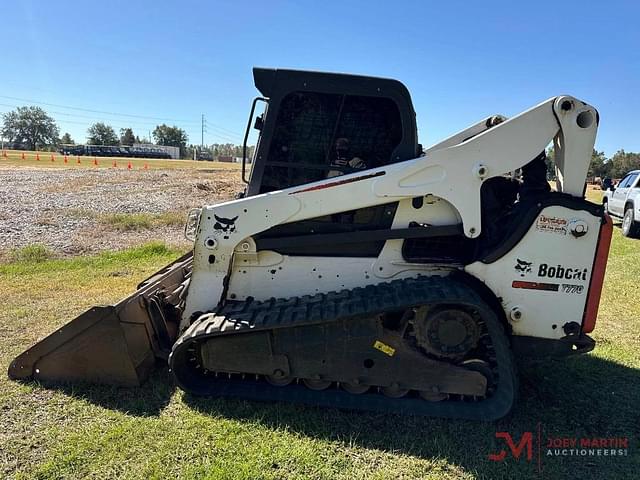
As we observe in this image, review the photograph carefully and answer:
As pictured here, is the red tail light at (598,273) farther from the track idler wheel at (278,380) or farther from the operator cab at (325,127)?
the track idler wheel at (278,380)

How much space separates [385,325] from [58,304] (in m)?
4.42

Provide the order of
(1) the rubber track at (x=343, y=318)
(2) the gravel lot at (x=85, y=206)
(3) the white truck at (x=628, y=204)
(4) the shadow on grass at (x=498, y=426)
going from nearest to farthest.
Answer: (4) the shadow on grass at (x=498, y=426), (1) the rubber track at (x=343, y=318), (2) the gravel lot at (x=85, y=206), (3) the white truck at (x=628, y=204)

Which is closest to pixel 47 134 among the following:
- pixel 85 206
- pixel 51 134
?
pixel 51 134

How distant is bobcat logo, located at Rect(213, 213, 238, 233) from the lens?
3.64 m

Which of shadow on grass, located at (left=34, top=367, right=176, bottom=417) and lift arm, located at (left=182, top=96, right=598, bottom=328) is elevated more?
lift arm, located at (left=182, top=96, right=598, bottom=328)

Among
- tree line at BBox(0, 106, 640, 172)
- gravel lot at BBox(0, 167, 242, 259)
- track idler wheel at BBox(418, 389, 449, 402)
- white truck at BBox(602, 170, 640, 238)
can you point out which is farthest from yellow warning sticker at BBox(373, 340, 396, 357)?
tree line at BBox(0, 106, 640, 172)

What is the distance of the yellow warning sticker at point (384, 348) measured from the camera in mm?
3434

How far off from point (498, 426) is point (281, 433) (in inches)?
62.7

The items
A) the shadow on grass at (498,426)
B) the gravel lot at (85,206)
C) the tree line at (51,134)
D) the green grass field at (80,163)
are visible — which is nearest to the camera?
the shadow on grass at (498,426)

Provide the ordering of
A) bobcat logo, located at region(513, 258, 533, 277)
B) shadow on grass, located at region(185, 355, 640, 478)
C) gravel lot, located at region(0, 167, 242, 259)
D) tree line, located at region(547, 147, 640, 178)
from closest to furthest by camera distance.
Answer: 1. shadow on grass, located at region(185, 355, 640, 478)
2. bobcat logo, located at region(513, 258, 533, 277)
3. gravel lot, located at region(0, 167, 242, 259)
4. tree line, located at region(547, 147, 640, 178)

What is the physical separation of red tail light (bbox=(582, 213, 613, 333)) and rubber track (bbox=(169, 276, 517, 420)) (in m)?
0.79

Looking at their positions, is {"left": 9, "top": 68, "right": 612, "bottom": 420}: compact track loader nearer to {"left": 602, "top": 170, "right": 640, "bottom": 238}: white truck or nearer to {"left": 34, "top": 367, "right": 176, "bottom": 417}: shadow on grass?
{"left": 34, "top": 367, "right": 176, "bottom": 417}: shadow on grass

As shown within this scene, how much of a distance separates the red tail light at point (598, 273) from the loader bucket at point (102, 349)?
11.5 ft

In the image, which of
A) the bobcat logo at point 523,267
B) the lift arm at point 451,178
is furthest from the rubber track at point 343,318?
the lift arm at point 451,178
